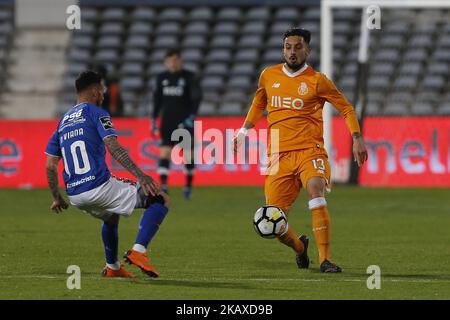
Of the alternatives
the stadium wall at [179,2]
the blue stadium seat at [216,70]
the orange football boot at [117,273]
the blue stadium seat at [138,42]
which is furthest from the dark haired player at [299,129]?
the stadium wall at [179,2]

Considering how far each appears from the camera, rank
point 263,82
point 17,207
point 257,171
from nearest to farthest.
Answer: point 263,82, point 17,207, point 257,171

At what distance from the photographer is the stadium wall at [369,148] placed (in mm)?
21453

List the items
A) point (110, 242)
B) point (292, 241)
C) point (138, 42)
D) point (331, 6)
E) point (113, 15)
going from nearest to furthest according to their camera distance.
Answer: point (110, 242) < point (292, 241) < point (331, 6) < point (138, 42) < point (113, 15)

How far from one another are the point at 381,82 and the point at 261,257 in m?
16.4

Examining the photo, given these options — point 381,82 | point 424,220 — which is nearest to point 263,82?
point 424,220

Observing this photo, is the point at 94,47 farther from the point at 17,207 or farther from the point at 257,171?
the point at 17,207

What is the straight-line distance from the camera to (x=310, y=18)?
28469 millimetres

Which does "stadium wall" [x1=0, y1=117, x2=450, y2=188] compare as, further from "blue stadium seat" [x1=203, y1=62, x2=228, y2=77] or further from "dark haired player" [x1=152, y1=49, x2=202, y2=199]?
"blue stadium seat" [x1=203, y1=62, x2=228, y2=77]

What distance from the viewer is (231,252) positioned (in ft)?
36.6

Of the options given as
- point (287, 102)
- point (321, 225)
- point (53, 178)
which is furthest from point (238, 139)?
point (53, 178)

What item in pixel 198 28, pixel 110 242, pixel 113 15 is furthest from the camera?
pixel 113 15

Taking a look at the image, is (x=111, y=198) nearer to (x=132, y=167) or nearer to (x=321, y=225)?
(x=132, y=167)

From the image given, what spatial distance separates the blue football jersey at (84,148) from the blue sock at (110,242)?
0.44 metres

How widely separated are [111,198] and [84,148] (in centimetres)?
43
